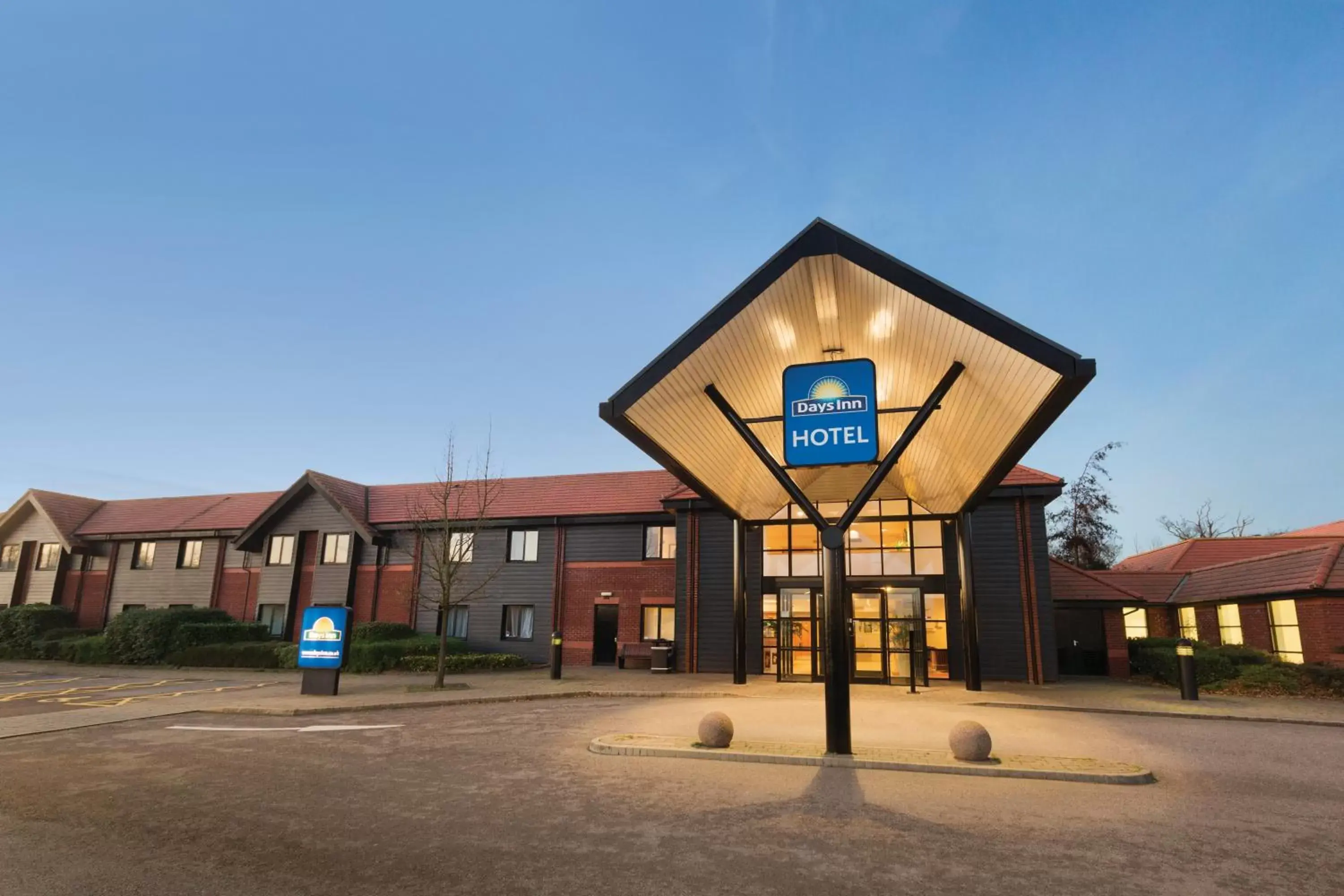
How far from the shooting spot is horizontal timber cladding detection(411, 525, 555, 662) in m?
26.3

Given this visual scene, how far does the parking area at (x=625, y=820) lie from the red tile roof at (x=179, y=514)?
24.5m

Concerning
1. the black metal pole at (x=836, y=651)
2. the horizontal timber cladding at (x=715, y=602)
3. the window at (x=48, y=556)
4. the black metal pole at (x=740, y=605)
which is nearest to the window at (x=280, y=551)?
the window at (x=48, y=556)

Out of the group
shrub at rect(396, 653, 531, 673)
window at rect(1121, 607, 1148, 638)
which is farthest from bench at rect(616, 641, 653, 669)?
window at rect(1121, 607, 1148, 638)

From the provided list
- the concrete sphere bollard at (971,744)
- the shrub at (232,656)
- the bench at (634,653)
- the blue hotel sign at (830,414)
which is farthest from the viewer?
the shrub at (232,656)

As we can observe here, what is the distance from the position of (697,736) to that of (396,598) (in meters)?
20.9

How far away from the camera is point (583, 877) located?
523cm

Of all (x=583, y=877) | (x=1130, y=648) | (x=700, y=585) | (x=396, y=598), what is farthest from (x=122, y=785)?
(x=1130, y=648)

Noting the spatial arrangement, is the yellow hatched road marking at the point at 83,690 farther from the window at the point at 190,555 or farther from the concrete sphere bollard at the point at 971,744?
the concrete sphere bollard at the point at 971,744

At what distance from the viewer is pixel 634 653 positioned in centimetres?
2384

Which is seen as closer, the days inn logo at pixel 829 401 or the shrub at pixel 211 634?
the days inn logo at pixel 829 401

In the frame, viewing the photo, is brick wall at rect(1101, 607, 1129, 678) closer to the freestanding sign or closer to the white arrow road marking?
the white arrow road marking

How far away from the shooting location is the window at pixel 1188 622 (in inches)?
961

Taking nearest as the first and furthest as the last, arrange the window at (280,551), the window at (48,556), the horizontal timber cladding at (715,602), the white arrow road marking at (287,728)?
the white arrow road marking at (287,728) < the horizontal timber cladding at (715,602) < the window at (280,551) < the window at (48,556)

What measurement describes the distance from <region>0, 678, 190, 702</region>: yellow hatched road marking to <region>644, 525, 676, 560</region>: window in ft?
48.1
